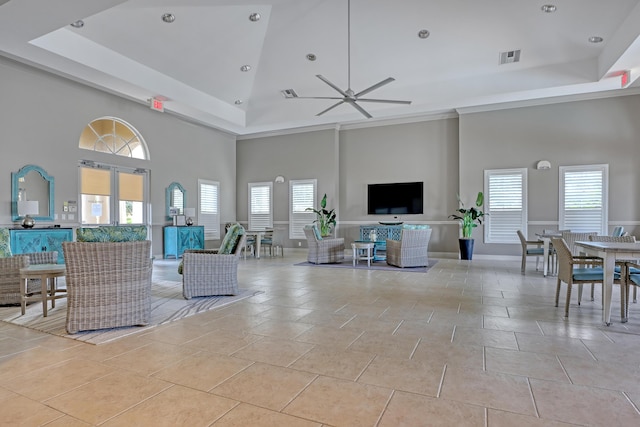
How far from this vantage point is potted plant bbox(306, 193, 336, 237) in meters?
10.2

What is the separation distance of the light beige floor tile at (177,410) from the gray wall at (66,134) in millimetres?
6125

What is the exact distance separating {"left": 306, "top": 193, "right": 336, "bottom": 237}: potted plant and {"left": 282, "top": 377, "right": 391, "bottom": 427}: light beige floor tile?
785 centimetres

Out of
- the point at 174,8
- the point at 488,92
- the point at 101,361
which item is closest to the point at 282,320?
the point at 101,361

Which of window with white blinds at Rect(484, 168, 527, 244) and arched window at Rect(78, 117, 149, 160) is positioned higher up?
arched window at Rect(78, 117, 149, 160)

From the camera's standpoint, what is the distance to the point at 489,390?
7.08ft

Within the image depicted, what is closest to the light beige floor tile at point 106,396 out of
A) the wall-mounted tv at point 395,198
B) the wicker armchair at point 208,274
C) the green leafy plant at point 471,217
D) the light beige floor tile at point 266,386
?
the light beige floor tile at point 266,386

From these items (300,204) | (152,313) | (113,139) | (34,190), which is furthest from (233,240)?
→ (300,204)

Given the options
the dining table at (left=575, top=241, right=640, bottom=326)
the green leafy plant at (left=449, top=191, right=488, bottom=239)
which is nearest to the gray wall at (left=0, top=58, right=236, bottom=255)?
the green leafy plant at (left=449, top=191, right=488, bottom=239)

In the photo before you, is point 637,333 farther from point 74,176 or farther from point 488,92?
point 74,176

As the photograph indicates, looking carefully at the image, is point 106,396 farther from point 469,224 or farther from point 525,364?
point 469,224

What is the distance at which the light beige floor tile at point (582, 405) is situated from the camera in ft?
6.02

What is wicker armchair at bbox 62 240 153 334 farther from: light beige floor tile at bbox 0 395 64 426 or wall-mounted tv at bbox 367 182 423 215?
wall-mounted tv at bbox 367 182 423 215

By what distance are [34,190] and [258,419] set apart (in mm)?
6989

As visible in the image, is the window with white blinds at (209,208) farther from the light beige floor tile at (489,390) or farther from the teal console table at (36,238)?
the light beige floor tile at (489,390)
